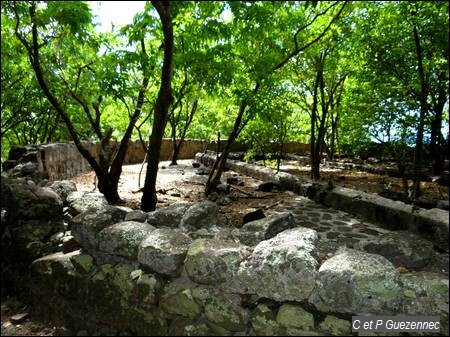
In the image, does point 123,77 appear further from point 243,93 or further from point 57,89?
point 57,89

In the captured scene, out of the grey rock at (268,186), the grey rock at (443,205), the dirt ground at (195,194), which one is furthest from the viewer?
the grey rock at (268,186)


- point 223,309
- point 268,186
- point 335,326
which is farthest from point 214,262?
point 268,186

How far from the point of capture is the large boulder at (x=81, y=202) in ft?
13.0

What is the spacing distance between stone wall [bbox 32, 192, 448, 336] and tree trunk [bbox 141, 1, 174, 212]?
1.52 m

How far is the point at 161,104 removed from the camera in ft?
15.2

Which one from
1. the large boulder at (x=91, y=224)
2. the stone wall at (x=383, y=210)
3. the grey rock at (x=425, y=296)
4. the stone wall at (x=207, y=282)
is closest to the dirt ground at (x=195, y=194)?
the stone wall at (x=383, y=210)

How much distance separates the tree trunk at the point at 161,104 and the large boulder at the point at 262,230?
89.8 inches

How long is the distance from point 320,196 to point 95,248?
458 cm

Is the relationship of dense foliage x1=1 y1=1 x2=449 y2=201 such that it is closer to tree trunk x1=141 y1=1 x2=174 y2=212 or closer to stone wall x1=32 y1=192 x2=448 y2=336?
tree trunk x1=141 y1=1 x2=174 y2=212

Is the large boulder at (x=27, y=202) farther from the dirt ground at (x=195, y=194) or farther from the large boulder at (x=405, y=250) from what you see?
the large boulder at (x=405, y=250)

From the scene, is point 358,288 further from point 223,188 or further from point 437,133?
point 437,133

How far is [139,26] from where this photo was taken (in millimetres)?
5039

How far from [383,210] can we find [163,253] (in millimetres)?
3648

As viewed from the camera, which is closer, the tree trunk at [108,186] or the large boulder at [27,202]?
the large boulder at [27,202]
